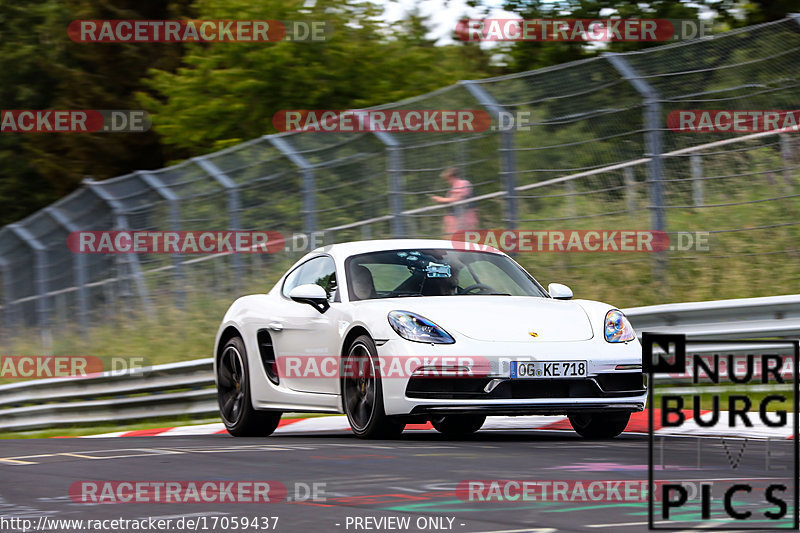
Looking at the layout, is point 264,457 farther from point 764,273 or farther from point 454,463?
point 764,273

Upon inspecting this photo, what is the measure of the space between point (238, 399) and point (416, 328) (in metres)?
2.37

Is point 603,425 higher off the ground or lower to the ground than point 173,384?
higher

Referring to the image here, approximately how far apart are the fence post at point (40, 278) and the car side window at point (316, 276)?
11558mm

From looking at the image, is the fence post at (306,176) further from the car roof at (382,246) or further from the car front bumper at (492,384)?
the car front bumper at (492,384)

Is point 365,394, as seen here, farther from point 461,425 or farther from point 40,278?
point 40,278

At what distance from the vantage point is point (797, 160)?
11.1m

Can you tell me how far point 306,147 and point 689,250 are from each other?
505 cm

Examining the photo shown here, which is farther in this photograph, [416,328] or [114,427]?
[114,427]

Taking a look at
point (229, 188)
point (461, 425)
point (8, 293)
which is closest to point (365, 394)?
point (461, 425)

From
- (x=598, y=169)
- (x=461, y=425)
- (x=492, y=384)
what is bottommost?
(x=461, y=425)

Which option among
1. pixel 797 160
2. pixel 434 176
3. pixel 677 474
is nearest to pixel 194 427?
pixel 434 176

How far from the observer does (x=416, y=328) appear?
8148 mm

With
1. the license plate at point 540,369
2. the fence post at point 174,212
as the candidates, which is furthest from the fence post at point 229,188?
the license plate at point 540,369

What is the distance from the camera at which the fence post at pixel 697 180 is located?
11.6 metres
